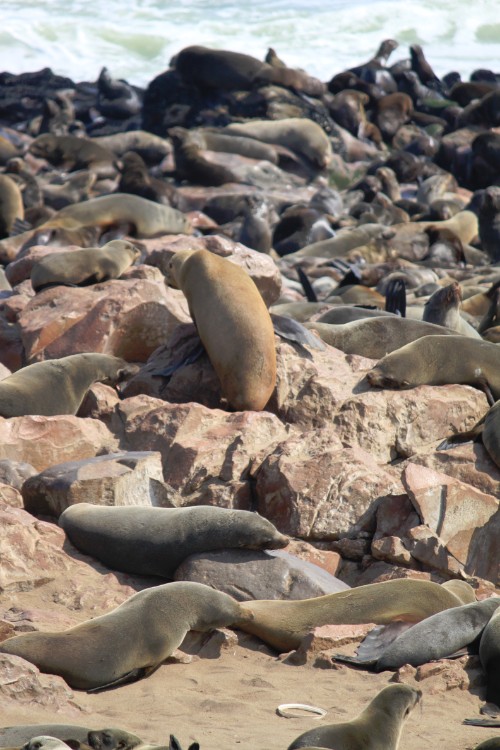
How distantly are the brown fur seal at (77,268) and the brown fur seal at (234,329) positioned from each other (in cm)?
159

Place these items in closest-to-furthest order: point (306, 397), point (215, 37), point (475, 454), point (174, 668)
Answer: point (174, 668), point (475, 454), point (306, 397), point (215, 37)

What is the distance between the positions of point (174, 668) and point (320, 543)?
5.09 feet

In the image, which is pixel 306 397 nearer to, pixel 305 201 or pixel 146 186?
pixel 146 186

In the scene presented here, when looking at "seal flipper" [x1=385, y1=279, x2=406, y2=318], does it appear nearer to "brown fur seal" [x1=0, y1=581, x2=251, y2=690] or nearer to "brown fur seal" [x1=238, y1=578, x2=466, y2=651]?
"brown fur seal" [x1=238, y1=578, x2=466, y2=651]

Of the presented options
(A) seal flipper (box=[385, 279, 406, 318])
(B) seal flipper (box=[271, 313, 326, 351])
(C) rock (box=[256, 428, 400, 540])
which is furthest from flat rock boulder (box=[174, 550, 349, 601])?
(A) seal flipper (box=[385, 279, 406, 318])

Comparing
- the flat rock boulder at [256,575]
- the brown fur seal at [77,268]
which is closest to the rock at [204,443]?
the flat rock boulder at [256,575]

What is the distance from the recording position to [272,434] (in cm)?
591

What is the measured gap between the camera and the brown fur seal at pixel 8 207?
589 inches

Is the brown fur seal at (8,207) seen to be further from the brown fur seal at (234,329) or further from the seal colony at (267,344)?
the brown fur seal at (234,329)

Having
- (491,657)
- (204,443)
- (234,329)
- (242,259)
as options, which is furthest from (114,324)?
(491,657)

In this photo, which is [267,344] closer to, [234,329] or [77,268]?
[234,329]

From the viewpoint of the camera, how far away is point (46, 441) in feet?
19.0

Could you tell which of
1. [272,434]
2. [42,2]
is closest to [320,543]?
A: [272,434]

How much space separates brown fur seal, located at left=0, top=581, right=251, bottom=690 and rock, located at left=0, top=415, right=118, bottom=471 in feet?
5.96
